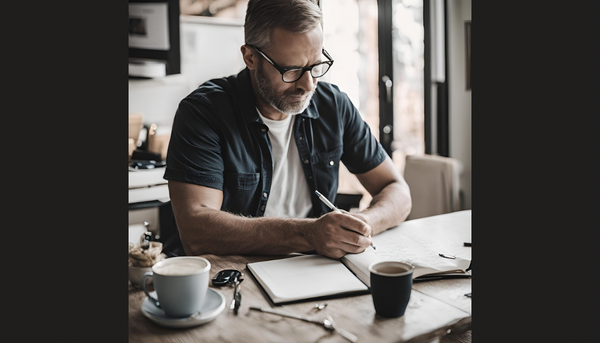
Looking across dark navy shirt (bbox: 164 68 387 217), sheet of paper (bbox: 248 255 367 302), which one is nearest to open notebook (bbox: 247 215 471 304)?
sheet of paper (bbox: 248 255 367 302)

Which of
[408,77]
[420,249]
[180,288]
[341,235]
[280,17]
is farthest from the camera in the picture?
[408,77]

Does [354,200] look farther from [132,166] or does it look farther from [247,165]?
[132,166]

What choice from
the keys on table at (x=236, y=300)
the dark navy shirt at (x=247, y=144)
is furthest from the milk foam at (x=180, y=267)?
the dark navy shirt at (x=247, y=144)

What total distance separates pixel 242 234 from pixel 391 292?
1.66 feet

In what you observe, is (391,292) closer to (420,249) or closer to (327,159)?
(420,249)

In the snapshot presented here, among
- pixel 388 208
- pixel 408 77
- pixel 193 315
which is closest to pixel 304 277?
pixel 193 315

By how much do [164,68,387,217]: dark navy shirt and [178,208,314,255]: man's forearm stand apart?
0.56ft

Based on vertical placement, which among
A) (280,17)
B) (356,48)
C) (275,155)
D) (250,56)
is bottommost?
(275,155)

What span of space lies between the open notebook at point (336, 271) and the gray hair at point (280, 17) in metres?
0.72

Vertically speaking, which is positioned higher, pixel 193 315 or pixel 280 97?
pixel 280 97

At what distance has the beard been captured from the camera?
5.39 ft

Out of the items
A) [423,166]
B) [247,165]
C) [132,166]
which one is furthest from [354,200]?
[132,166]

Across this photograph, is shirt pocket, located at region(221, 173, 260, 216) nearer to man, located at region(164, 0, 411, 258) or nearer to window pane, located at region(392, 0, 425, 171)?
man, located at region(164, 0, 411, 258)

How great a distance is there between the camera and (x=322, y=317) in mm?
926
